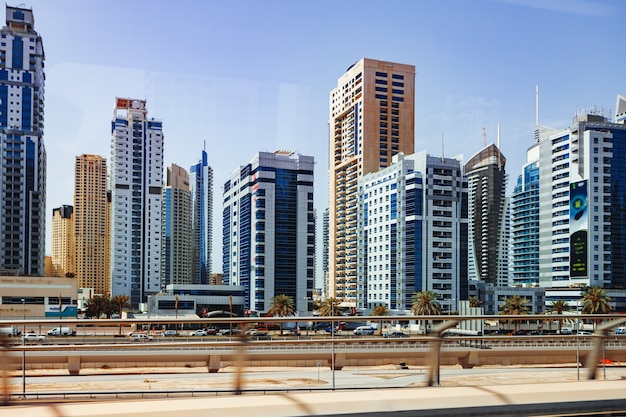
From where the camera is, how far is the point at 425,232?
49.3 m

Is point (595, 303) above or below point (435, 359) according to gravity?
below

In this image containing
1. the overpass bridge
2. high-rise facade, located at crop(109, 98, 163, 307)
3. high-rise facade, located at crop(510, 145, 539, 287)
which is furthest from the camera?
high-rise facade, located at crop(109, 98, 163, 307)

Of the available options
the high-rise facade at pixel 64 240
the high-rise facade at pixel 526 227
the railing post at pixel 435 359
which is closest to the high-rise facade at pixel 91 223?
the high-rise facade at pixel 64 240

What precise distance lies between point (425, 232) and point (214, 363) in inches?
1848

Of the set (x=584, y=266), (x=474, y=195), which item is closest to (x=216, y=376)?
(x=584, y=266)

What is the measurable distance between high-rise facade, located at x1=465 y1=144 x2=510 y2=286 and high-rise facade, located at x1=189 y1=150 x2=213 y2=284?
4286 cm

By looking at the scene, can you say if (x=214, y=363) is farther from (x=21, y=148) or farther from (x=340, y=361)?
(x=21, y=148)

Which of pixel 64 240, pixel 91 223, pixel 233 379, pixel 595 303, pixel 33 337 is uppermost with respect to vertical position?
pixel 91 223

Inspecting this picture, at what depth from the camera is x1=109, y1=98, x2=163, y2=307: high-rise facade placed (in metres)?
67.6

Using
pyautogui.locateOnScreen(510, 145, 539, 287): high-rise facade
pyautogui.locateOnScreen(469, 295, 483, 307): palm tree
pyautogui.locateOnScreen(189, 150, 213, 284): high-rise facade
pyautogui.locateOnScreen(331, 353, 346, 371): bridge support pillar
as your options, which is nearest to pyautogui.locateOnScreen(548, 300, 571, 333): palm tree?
pyautogui.locateOnScreen(469, 295, 483, 307): palm tree

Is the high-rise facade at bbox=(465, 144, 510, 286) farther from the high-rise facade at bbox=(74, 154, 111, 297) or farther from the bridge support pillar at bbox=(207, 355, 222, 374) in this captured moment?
the bridge support pillar at bbox=(207, 355, 222, 374)

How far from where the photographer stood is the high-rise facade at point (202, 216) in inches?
4286

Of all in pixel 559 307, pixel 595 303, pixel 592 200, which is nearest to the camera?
pixel 595 303

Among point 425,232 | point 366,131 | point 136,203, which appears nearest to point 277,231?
point 425,232
